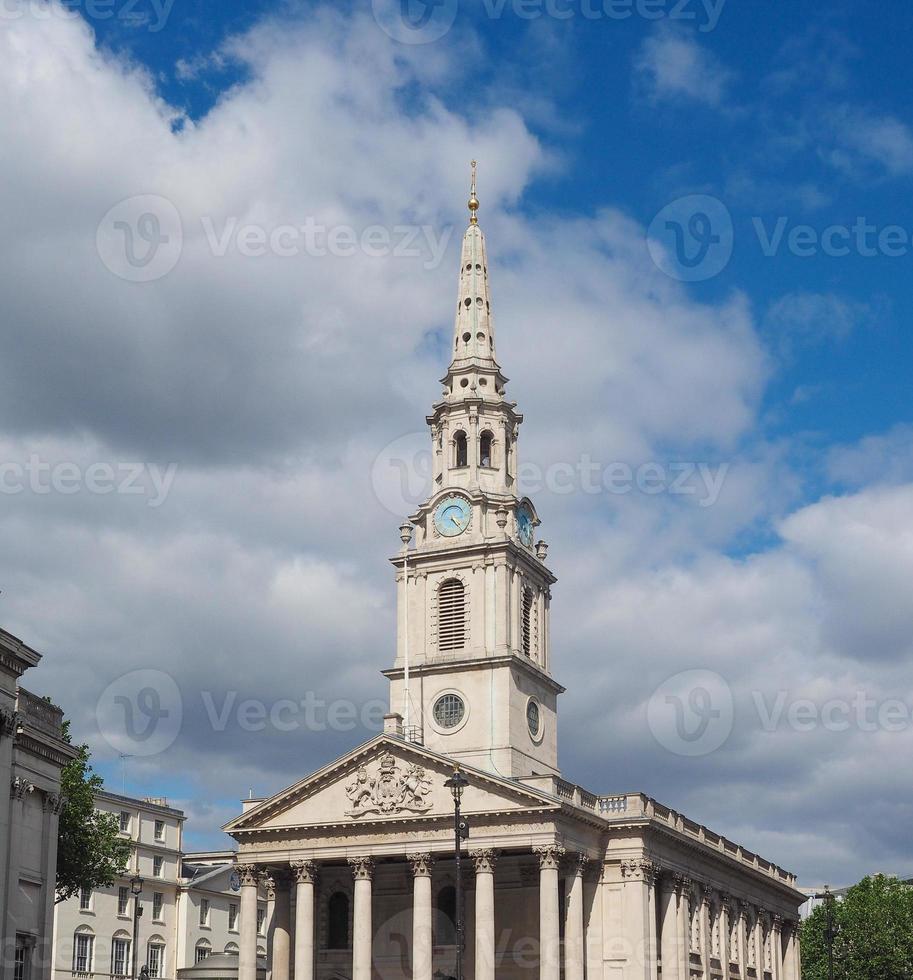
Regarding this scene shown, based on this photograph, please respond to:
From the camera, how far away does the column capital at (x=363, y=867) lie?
72938 millimetres

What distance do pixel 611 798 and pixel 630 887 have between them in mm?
4496

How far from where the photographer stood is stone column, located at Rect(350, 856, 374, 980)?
70875 millimetres

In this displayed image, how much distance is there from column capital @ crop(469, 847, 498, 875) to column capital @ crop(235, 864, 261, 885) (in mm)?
12050

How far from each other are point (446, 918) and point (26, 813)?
30469mm

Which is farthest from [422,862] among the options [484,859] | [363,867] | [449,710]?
[449,710]

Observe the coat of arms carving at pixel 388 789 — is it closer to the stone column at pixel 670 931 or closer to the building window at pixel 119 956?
the stone column at pixel 670 931

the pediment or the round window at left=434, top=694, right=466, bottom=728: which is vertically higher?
the round window at left=434, top=694, right=466, bottom=728

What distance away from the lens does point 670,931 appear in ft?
255

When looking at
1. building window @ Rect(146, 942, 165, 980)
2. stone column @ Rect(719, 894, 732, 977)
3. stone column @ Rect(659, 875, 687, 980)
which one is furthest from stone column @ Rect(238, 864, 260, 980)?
building window @ Rect(146, 942, 165, 980)

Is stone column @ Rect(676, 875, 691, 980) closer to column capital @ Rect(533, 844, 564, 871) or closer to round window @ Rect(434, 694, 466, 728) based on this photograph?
column capital @ Rect(533, 844, 564, 871)

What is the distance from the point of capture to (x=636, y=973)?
242 ft

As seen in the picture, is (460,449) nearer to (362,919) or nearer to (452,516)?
(452,516)

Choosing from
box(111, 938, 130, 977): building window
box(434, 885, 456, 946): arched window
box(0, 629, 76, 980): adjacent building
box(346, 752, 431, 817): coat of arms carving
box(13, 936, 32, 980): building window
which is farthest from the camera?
box(111, 938, 130, 977): building window

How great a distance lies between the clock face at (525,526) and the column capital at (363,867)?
857 inches
